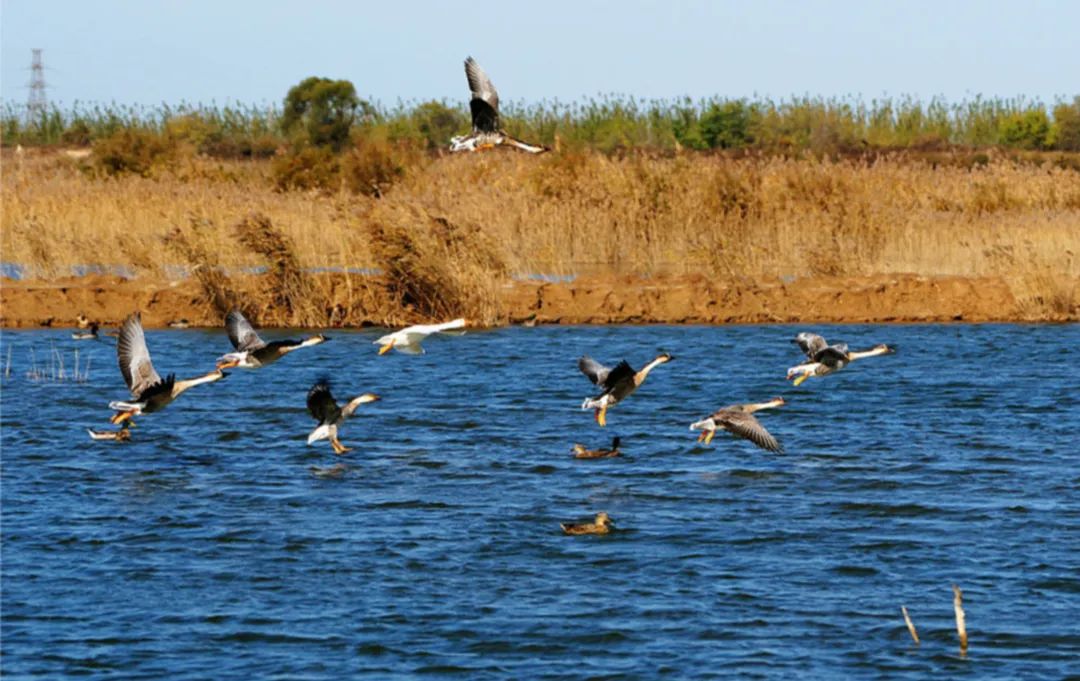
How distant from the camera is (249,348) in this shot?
14.8 metres

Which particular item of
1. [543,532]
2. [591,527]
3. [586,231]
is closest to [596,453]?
[543,532]

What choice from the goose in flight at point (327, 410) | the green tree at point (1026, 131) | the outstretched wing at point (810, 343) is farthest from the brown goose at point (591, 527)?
the green tree at point (1026, 131)

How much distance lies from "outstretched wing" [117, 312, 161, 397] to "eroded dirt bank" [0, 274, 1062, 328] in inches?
503

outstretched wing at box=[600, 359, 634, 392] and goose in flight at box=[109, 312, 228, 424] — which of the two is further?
outstretched wing at box=[600, 359, 634, 392]

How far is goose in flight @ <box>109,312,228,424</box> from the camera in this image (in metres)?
14.4

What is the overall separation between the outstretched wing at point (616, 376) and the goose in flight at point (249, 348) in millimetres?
2556

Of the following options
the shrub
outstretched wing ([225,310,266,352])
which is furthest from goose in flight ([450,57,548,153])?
the shrub

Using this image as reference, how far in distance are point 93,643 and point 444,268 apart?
16.4m

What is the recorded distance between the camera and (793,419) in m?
20.7

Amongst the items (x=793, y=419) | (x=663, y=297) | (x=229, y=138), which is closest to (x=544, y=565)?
(x=793, y=419)

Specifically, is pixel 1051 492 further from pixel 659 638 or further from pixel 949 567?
pixel 659 638

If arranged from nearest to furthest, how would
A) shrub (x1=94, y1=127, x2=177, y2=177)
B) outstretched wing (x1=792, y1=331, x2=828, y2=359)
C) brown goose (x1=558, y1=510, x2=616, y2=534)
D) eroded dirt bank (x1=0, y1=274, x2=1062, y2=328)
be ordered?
brown goose (x1=558, y1=510, x2=616, y2=534) < outstretched wing (x1=792, y1=331, x2=828, y2=359) < eroded dirt bank (x1=0, y1=274, x2=1062, y2=328) < shrub (x1=94, y1=127, x2=177, y2=177)

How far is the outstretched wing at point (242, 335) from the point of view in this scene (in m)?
14.8

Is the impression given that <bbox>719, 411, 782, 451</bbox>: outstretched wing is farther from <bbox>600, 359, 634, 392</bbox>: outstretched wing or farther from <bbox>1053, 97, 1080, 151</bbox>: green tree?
<bbox>1053, 97, 1080, 151</bbox>: green tree
